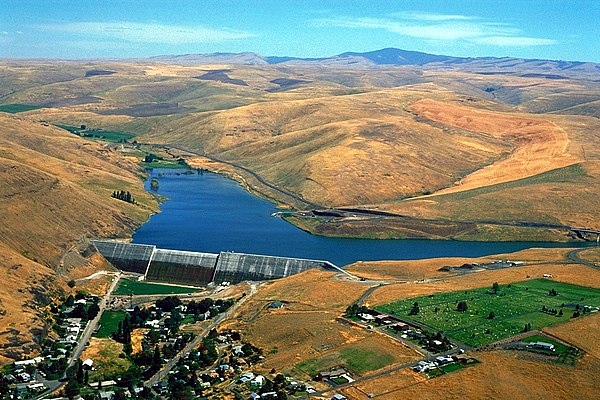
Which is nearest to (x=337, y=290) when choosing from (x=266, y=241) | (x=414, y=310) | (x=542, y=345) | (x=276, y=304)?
(x=276, y=304)

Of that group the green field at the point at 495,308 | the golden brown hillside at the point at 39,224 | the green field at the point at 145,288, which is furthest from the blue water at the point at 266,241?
the green field at the point at 495,308

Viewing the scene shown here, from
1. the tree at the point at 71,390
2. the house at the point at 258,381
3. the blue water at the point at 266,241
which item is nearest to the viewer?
the tree at the point at 71,390

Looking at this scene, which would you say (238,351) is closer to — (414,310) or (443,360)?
(443,360)

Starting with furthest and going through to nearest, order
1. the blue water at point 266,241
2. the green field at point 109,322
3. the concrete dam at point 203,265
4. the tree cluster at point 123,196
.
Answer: the tree cluster at point 123,196 < the blue water at point 266,241 < the concrete dam at point 203,265 < the green field at point 109,322

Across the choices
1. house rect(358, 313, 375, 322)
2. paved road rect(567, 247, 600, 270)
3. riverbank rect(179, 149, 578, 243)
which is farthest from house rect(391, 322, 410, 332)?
riverbank rect(179, 149, 578, 243)

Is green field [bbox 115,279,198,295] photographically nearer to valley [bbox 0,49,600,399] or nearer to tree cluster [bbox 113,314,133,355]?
valley [bbox 0,49,600,399]

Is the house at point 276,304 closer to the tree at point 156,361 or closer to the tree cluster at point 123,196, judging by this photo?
the tree at point 156,361
